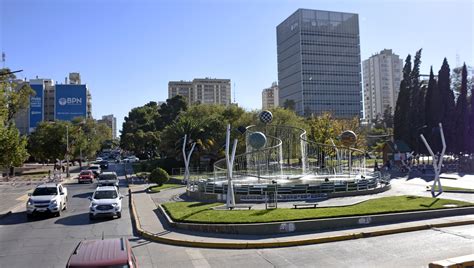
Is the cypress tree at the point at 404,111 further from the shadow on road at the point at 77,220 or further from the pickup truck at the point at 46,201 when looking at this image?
the pickup truck at the point at 46,201

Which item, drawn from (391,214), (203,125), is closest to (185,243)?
(391,214)

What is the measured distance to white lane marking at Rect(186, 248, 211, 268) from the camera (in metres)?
11.2

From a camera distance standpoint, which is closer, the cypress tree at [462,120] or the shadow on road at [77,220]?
the shadow on road at [77,220]

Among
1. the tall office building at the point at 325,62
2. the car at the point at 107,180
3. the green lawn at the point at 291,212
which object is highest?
the tall office building at the point at 325,62

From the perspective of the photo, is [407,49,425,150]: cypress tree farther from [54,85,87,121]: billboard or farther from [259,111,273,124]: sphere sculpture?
[54,85,87,121]: billboard

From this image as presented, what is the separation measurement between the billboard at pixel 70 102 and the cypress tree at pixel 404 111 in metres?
87.2

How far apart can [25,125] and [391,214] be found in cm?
12609

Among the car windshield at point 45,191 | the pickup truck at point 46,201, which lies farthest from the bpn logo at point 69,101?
the car windshield at point 45,191

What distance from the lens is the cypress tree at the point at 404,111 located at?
63.2m

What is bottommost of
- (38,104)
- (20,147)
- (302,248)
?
(302,248)

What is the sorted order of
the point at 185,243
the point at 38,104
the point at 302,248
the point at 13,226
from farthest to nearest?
the point at 38,104, the point at 13,226, the point at 185,243, the point at 302,248

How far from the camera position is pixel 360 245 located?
12875mm

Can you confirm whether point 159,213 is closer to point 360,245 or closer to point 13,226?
point 13,226

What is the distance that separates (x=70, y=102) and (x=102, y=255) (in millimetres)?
121000
